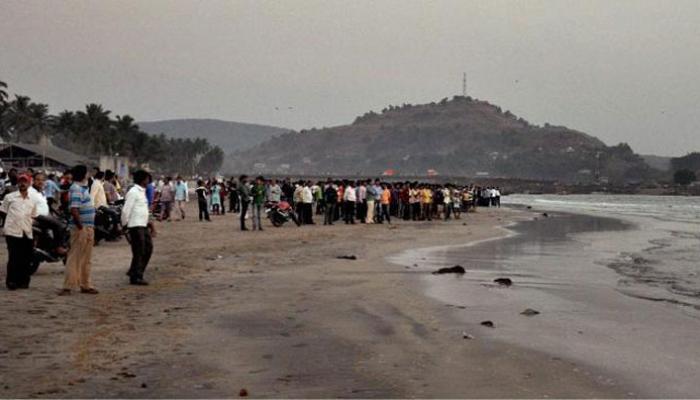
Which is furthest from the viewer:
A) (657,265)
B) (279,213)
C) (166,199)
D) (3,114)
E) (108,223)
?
(3,114)

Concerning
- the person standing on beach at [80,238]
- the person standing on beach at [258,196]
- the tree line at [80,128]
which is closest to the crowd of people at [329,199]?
the person standing on beach at [258,196]

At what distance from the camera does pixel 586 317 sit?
10.9 metres

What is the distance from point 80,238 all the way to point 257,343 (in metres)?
4.51

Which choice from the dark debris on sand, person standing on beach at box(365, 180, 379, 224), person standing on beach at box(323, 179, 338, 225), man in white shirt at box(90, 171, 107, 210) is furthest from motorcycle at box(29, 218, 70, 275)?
person standing on beach at box(365, 180, 379, 224)

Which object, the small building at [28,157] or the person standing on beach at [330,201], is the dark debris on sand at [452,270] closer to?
the person standing on beach at [330,201]

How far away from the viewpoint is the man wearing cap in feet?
38.7

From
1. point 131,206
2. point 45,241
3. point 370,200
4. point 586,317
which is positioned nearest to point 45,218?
point 45,241

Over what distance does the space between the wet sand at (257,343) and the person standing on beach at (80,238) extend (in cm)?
36

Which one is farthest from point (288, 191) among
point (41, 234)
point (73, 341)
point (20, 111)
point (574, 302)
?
point (20, 111)

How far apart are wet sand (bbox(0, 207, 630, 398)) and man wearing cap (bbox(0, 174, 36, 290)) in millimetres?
282

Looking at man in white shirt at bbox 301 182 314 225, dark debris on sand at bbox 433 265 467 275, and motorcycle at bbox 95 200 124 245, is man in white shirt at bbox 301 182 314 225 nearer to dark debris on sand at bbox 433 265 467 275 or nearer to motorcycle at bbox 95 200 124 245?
motorcycle at bbox 95 200 124 245

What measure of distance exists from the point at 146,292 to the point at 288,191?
2489 cm

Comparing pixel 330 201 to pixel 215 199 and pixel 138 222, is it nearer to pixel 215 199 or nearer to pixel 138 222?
pixel 215 199

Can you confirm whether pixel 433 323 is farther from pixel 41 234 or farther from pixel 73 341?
pixel 41 234
